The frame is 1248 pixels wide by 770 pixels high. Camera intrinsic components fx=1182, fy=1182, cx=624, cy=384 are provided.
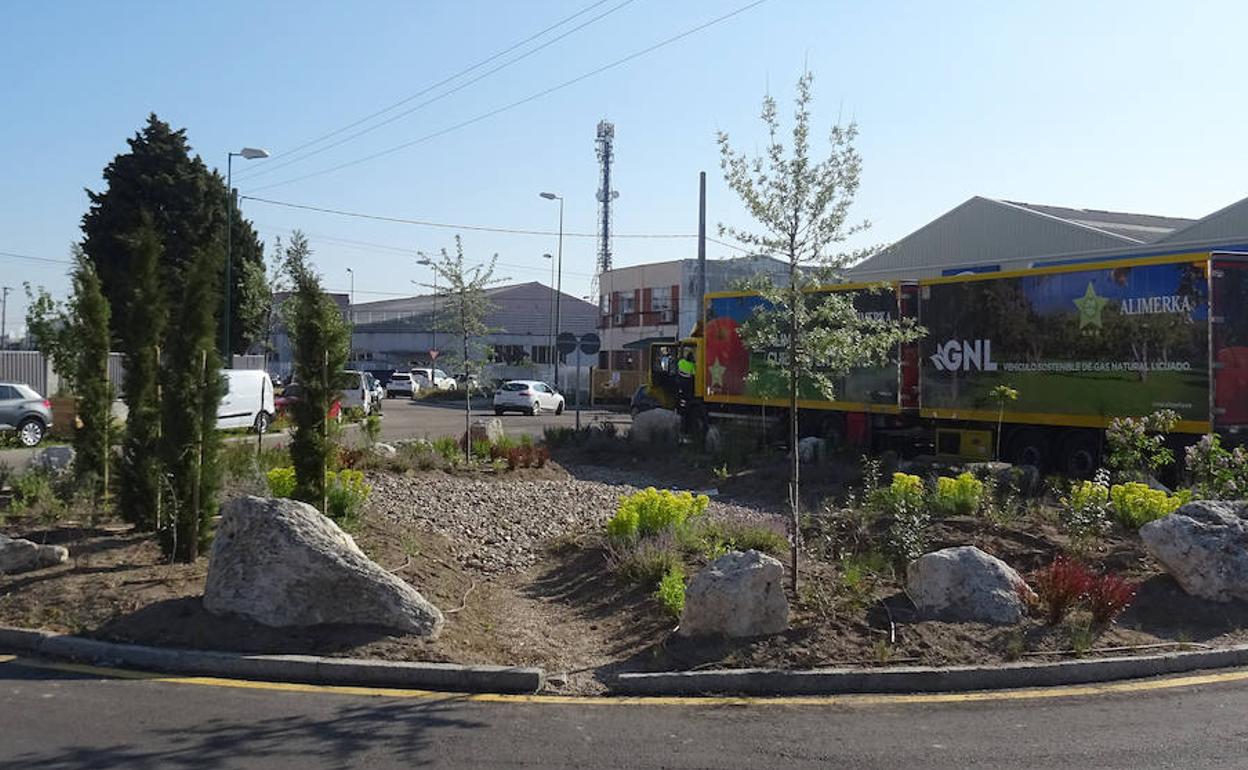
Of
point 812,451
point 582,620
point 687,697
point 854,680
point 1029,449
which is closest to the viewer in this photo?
point 687,697

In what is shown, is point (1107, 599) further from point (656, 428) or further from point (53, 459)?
point (656, 428)

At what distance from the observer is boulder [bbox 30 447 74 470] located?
47.7ft

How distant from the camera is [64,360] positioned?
64.6ft

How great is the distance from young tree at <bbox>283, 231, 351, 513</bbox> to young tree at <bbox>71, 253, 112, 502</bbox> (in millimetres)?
→ 3136

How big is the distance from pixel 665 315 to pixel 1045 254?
85.7ft

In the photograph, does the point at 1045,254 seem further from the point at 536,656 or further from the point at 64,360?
the point at 536,656

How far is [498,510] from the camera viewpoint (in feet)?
45.1

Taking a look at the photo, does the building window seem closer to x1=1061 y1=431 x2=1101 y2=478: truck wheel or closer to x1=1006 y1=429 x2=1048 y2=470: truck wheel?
x1=1006 y1=429 x2=1048 y2=470: truck wheel

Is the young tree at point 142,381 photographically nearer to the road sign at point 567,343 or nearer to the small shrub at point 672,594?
the small shrub at point 672,594

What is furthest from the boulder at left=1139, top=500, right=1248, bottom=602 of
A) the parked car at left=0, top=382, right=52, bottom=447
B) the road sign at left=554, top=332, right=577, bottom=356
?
the parked car at left=0, top=382, right=52, bottom=447

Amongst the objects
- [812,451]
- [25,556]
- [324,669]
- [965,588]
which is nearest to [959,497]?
[965,588]

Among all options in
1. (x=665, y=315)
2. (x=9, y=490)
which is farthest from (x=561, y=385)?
(x=9, y=490)

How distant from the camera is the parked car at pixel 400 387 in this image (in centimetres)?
6544

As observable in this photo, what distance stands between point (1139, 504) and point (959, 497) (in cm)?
186
